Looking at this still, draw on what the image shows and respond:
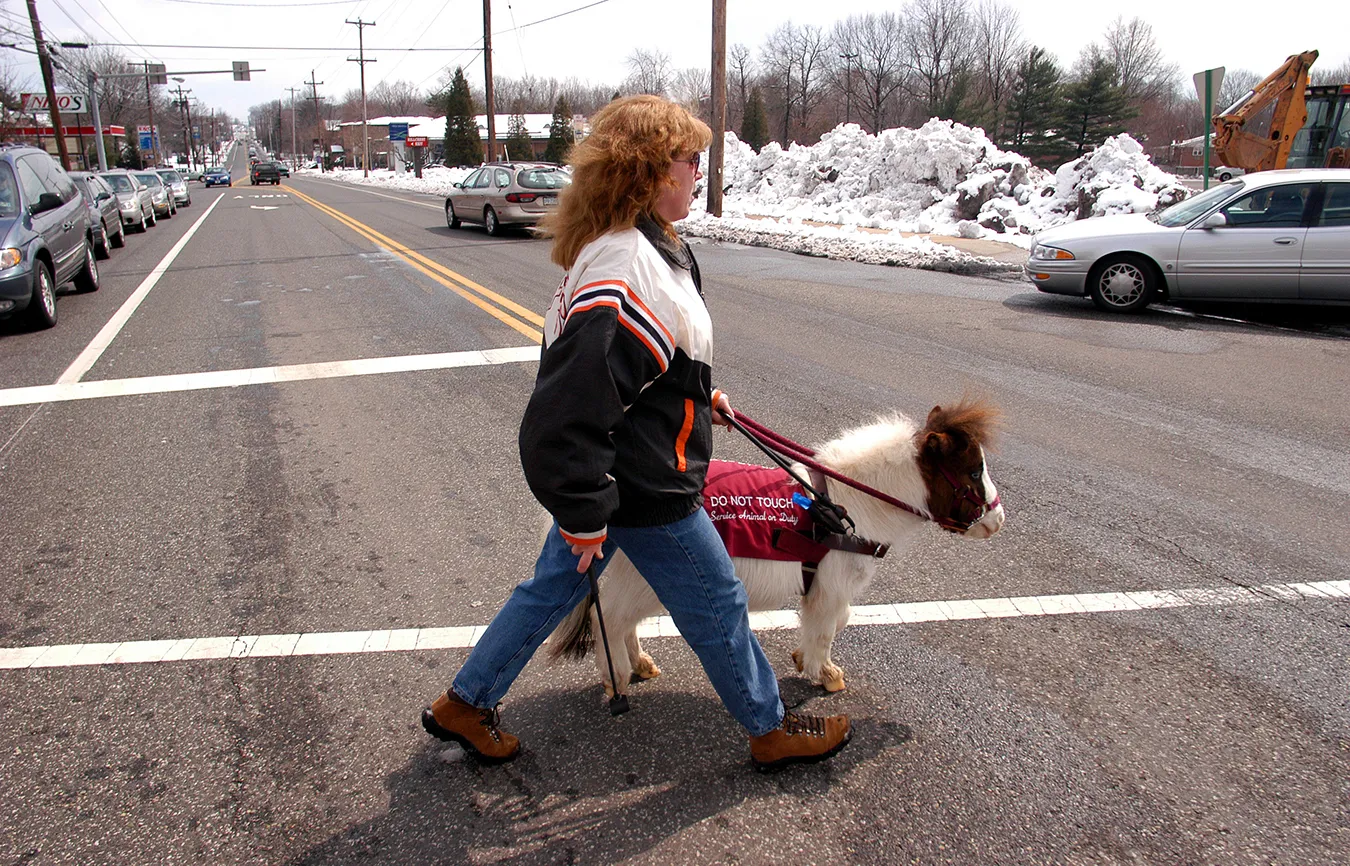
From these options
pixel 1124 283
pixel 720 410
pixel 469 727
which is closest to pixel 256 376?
pixel 469 727

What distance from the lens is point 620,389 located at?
207 centimetres

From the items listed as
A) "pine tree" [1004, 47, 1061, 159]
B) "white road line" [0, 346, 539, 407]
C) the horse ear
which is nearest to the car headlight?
"white road line" [0, 346, 539, 407]

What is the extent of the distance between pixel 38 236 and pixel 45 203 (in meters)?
0.72

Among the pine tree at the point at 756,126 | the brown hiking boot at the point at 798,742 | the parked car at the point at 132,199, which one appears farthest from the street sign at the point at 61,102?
the brown hiking boot at the point at 798,742

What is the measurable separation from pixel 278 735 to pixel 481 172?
19.9 metres

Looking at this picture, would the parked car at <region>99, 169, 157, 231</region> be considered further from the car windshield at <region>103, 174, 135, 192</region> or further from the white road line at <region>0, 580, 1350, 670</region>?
the white road line at <region>0, 580, 1350, 670</region>

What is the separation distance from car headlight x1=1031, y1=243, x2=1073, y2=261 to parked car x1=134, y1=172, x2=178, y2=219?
24261mm

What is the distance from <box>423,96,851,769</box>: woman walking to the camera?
6.69 ft

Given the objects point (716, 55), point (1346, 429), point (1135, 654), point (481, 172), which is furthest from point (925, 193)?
point (1135, 654)

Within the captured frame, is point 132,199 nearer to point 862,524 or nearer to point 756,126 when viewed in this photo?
point 862,524

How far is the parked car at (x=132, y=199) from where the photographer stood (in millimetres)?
21906

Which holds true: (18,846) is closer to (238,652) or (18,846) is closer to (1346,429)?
(238,652)

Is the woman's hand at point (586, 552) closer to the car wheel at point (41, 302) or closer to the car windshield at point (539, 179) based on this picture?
the car wheel at point (41, 302)

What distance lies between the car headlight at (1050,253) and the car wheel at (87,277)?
40.9 feet
